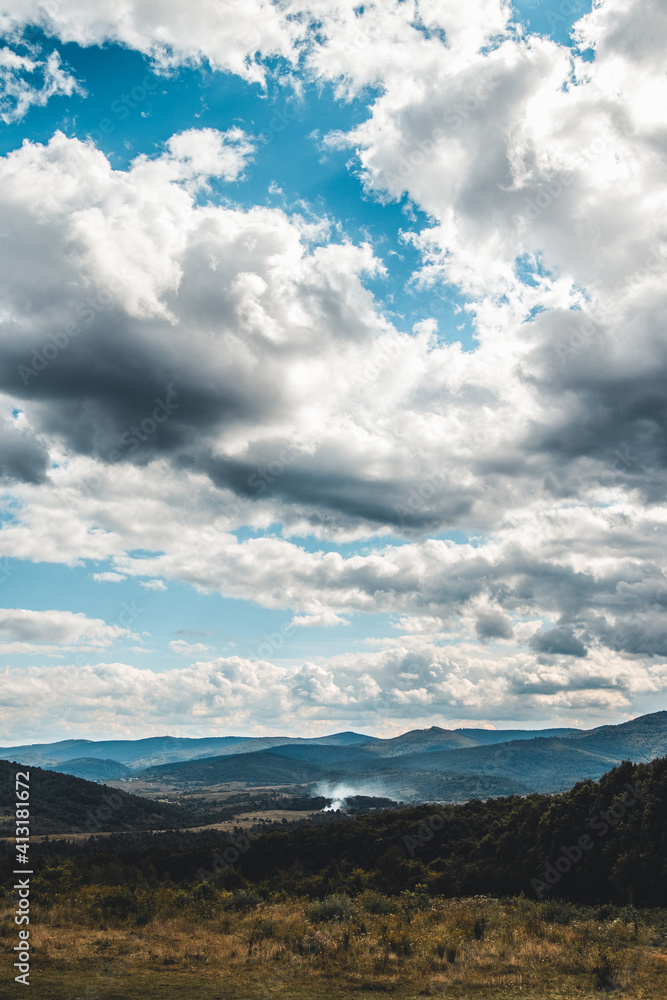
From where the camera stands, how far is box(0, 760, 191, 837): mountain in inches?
6063

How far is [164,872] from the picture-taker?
53125 mm

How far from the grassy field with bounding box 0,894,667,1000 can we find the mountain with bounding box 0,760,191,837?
137 meters

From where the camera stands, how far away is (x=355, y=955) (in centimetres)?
2144

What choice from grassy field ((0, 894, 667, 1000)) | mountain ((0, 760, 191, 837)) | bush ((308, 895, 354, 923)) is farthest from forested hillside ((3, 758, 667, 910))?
mountain ((0, 760, 191, 837))

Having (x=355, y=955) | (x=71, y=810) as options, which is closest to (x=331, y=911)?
(x=355, y=955)

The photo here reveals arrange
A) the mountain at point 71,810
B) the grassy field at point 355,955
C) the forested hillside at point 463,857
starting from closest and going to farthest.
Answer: the grassy field at point 355,955, the forested hillside at point 463,857, the mountain at point 71,810

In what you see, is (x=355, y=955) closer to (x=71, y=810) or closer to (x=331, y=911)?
(x=331, y=911)

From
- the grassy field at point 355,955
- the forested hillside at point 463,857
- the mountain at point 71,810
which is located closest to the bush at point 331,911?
the grassy field at point 355,955

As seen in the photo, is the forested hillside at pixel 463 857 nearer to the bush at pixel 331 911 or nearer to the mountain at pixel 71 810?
the bush at pixel 331 911

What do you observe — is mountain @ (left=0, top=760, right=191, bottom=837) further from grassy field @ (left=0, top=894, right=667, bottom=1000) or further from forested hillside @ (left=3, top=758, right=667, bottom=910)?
grassy field @ (left=0, top=894, right=667, bottom=1000)

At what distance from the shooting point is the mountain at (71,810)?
15400 cm

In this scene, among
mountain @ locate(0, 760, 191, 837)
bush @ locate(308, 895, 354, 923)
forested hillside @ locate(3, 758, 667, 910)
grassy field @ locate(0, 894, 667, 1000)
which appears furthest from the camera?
mountain @ locate(0, 760, 191, 837)

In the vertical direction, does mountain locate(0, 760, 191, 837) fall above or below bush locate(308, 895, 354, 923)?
below

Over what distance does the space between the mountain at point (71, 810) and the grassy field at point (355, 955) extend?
450 feet
